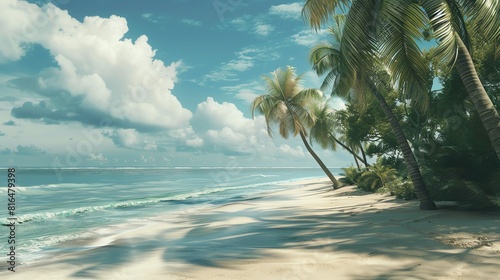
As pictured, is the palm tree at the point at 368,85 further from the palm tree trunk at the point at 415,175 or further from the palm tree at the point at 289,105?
the palm tree at the point at 289,105

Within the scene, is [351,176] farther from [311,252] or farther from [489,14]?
[311,252]

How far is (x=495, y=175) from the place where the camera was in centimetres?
815

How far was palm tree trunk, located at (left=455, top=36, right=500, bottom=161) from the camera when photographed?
706cm

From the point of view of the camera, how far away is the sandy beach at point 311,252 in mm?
4988

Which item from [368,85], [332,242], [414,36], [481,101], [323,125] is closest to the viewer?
[332,242]

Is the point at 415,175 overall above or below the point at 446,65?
below

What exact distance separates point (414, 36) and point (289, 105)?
1913 cm

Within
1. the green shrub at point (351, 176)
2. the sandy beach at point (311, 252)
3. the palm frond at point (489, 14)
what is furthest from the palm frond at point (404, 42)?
the green shrub at point (351, 176)

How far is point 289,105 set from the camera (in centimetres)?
2717

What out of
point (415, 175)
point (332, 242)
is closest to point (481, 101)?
point (415, 175)

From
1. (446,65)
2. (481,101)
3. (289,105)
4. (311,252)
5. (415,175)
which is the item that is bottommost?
(311,252)

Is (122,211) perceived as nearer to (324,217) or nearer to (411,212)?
(324,217)

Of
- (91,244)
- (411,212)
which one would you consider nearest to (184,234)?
(91,244)

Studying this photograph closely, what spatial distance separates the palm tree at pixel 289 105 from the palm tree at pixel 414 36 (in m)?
17.4
